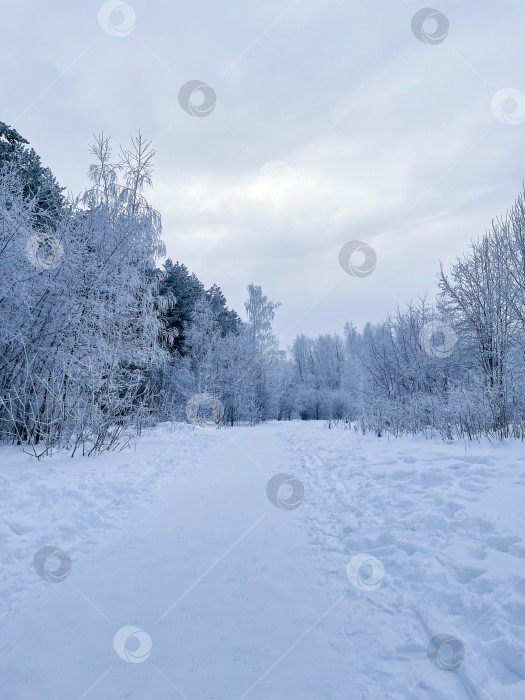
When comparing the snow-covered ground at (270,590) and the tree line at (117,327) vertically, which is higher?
the tree line at (117,327)

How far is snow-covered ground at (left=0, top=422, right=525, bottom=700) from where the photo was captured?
217 cm

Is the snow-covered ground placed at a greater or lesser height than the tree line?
lesser

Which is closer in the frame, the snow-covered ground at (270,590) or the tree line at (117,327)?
the snow-covered ground at (270,590)

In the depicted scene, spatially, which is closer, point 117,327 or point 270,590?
point 270,590

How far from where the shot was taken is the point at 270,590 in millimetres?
3184

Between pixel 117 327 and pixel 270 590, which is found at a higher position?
pixel 117 327

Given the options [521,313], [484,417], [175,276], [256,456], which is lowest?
[256,456]

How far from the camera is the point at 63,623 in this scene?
272 centimetres

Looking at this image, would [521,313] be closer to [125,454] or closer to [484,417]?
[484,417]

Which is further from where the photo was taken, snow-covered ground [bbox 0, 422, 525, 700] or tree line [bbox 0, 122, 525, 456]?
tree line [bbox 0, 122, 525, 456]

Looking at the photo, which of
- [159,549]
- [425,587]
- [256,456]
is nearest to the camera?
[425,587]

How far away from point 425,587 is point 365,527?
4.94ft

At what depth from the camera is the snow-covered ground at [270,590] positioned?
7.12 ft

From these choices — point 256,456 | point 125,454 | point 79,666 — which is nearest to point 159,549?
point 79,666
